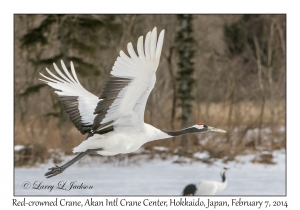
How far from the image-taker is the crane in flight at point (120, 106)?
16.4 ft

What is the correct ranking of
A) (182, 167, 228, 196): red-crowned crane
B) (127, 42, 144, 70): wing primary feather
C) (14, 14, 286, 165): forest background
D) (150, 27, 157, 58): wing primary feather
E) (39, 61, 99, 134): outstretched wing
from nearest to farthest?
(150, 27, 157, 58): wing primary feather < (127, 42, 144, 70): wing primary feather < (39, 61, 99, 134): outstretched wing < (182, 167, 228, 196): red-crowned crane < (14, 14, 286, 165): forest background

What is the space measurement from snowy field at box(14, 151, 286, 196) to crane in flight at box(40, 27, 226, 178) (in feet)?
9.48

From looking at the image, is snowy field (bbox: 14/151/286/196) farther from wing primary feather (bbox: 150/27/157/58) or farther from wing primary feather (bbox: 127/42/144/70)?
wing primary feather (bbox: 150/27/157/58)

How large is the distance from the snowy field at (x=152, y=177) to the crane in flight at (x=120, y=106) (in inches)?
114

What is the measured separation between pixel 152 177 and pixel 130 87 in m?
5.63

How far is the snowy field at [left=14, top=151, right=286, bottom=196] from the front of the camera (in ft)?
31.3

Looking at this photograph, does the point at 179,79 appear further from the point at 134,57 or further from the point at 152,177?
the point at 134,57

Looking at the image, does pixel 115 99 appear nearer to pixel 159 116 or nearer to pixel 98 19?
pixel 98 19

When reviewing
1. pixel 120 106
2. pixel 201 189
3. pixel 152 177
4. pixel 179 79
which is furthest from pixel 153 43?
pixel 179 79

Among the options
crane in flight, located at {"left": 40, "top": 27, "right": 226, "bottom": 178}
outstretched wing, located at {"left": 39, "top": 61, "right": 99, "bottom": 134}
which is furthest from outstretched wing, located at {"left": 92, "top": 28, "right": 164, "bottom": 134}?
outstretched wing, located at {"left": 39, "top": 61, "right": 99, "bottom": 134}

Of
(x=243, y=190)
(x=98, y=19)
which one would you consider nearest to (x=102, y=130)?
(x=243, y=190)

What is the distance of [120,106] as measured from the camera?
17.9ft

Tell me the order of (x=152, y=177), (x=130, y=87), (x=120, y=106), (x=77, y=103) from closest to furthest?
(x=130, y=87) < (x=120, y=106) < (x=77, y=103) < (x=152, y=177)

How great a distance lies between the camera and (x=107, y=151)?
5.75m
